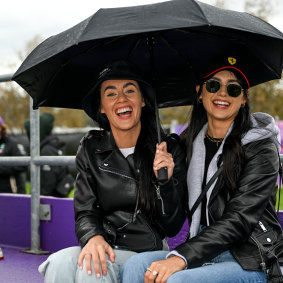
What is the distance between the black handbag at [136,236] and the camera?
2752 millimetres

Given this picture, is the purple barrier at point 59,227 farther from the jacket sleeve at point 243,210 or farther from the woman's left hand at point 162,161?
the jacket sleeve at point 243,210

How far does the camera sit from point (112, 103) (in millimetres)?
2918

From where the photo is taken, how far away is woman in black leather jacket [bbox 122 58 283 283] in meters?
2.36

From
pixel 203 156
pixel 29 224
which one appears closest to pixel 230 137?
pixel 203 156

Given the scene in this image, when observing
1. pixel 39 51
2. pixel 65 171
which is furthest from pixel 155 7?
pixel 65 171

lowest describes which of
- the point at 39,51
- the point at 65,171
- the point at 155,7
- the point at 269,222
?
the point at 65,171

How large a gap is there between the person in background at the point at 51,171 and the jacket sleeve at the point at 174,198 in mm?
4430

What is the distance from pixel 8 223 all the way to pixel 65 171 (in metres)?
3.01

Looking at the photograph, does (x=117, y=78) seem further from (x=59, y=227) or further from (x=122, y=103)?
(x=59, y=227)

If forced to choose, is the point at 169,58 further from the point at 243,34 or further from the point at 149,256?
the point at 149,256

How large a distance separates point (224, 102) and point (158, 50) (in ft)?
2.30

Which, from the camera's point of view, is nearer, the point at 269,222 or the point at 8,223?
the point at 269,222

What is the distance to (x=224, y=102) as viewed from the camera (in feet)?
9.04

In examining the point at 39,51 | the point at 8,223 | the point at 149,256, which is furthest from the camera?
the point at 8,223
